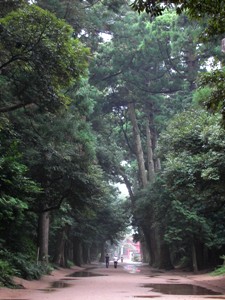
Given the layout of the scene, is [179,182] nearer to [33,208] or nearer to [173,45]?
[33,208]

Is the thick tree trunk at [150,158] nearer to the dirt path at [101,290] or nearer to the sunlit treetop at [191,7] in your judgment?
the dirt path at [101,290]

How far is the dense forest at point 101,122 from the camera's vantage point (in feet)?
40.8

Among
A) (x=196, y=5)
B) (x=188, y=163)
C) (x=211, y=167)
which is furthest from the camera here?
(x=188, y=163)

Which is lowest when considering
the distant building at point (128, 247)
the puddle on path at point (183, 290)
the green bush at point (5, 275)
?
the puddle on path at point (183, 290)

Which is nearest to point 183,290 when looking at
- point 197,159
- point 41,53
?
point 197,159

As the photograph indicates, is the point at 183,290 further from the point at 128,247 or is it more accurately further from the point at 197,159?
the point at 128,247

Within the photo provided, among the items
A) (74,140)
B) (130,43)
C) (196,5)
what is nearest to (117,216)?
(130,43)

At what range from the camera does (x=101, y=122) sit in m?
35.5

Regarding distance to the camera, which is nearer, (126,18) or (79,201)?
(79,201)

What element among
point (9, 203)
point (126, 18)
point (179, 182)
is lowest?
point (9, 203)

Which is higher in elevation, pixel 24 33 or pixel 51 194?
pixel 24 33

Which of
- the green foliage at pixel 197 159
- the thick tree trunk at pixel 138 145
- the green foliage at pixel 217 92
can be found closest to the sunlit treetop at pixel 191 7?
the green foliage at pixel 217 92

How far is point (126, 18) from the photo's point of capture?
113ft

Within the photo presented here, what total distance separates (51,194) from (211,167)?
9.23 m
